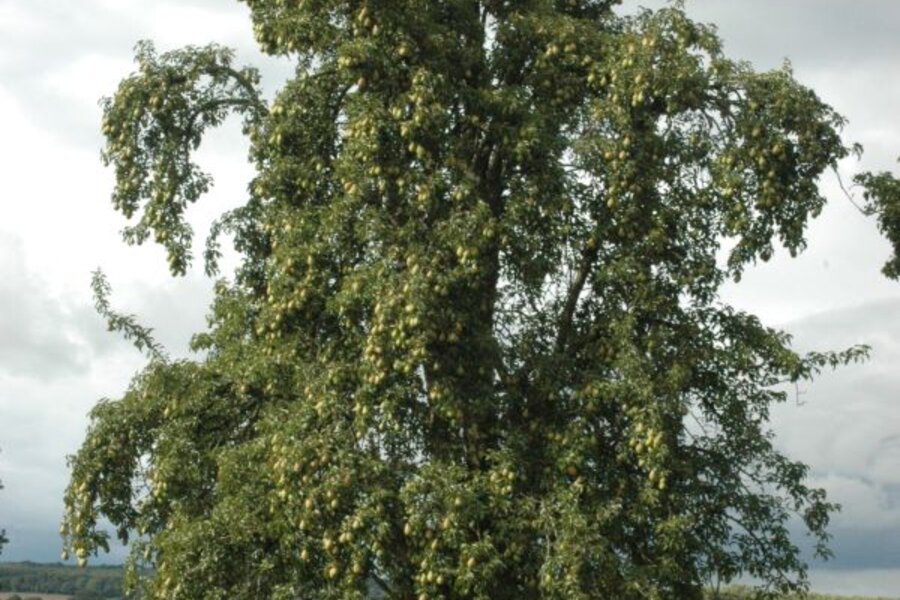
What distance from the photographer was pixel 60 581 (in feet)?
391

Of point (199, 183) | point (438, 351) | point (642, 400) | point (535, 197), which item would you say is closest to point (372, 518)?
point (438, 351)

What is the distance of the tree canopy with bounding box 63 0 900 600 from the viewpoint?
19.2 metres

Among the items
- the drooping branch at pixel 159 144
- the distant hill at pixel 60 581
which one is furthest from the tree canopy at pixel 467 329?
the distant hill at pixel 60 581

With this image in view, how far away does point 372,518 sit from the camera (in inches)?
732

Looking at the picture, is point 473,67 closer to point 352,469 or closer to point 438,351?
point 438,351

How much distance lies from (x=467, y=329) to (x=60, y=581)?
107607 mm

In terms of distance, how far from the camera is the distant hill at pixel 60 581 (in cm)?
10299

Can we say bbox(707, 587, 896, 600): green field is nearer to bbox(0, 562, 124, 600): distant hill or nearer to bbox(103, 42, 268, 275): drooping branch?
bbox(103, 42, 268, 275): drooping branch

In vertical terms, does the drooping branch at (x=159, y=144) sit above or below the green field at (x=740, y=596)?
above

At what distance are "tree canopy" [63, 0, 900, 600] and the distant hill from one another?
78790 millimetres

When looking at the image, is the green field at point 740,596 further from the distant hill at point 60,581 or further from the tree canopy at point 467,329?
the distant hill at point 60,581

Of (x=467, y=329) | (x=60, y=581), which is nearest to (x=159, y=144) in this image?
(x=467, y=329)

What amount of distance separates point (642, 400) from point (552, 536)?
232 cm

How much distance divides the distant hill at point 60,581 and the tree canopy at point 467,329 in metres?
78.8
